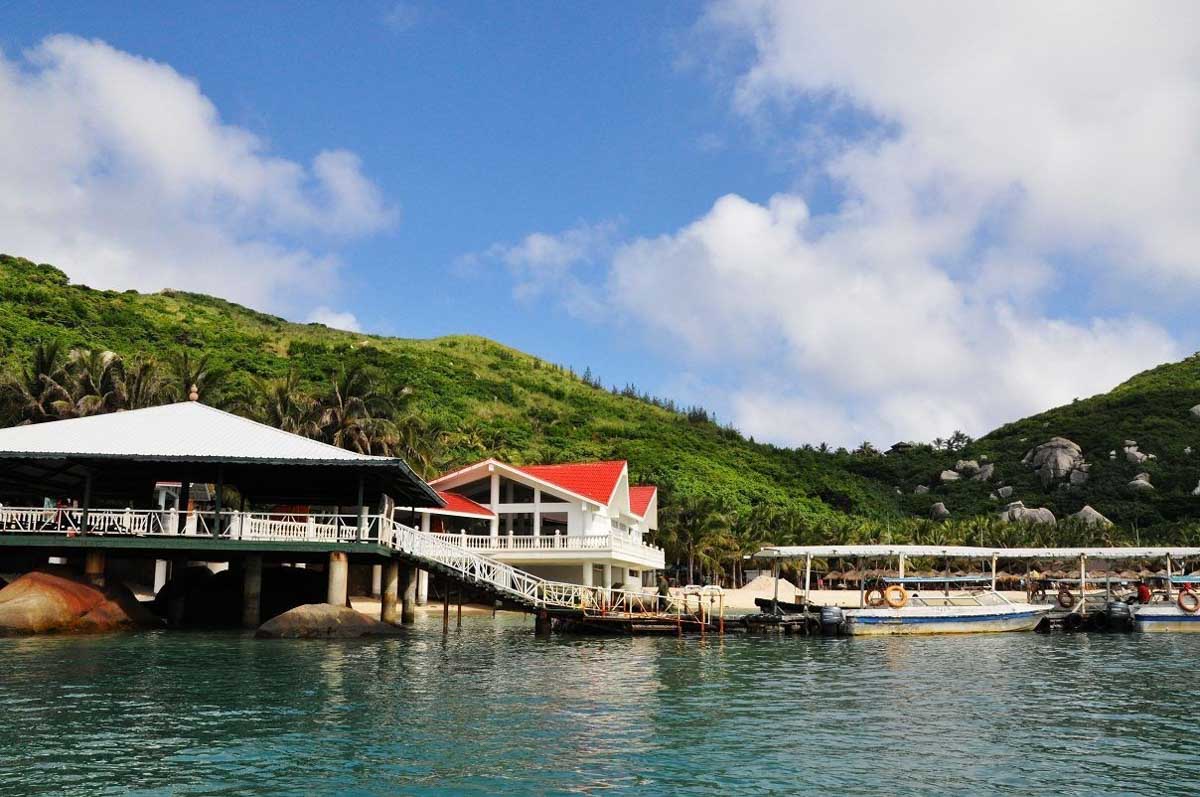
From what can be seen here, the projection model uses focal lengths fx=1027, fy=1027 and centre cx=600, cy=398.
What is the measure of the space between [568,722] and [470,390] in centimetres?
9658

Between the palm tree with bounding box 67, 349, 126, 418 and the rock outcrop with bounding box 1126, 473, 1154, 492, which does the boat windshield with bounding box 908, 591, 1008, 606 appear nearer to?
the palm tree with bounding box 67, 349, 126, 418

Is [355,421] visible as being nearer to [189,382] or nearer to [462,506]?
[189,382]

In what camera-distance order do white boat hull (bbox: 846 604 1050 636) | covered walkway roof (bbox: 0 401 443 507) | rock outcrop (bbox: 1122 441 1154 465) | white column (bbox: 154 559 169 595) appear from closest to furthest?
covered walkway roof (bbox: 0 401 443 507) → white boat hull (bbox: 846 604 1050 636) → white column (bbox: 154 559 169 595) → rock outcrop (bbox: 1122 441 1154 465)

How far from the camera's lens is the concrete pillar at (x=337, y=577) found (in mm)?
32344

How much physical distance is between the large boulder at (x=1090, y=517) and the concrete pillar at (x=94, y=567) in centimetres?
9240

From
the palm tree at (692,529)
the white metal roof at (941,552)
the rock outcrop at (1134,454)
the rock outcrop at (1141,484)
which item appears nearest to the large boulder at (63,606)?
the white metal roof at (941,552)

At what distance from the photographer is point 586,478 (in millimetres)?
50781

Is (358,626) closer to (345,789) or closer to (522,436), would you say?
(345,789)

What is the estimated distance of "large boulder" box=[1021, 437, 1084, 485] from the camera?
12356 cm

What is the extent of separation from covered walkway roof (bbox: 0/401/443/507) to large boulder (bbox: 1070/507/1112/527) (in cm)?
8309

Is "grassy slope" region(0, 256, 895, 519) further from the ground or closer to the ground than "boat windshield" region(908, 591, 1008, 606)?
further from the ground

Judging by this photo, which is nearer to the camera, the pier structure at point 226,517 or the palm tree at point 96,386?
the pier structure at point 226,517

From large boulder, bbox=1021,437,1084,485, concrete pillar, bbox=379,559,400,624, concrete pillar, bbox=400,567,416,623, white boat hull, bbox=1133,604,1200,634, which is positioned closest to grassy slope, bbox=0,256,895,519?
large boulder, bbox=1021,437,1084,485

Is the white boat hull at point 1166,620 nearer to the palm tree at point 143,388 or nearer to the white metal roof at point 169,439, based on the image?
the white metal roof at point 169,439
